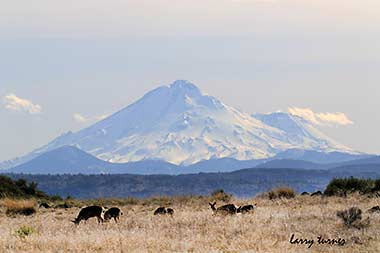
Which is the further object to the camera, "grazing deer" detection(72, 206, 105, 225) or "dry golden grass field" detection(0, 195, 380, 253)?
"grazing deer" detection(72, 206, 105, 225)

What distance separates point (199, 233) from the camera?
20234 millimetres

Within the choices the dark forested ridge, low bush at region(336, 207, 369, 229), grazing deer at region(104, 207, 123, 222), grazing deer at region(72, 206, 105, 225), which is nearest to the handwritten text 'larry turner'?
low bush at region(336, 207, 369, 229)

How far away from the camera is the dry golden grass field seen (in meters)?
17.8

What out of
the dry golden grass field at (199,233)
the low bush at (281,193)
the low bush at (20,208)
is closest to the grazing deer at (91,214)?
the dry golden grass field at (199,233)

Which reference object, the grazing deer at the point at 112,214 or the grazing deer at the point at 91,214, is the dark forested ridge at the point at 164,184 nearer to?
the grazing deer at the point at 112,214

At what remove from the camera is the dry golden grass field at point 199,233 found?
1775cm

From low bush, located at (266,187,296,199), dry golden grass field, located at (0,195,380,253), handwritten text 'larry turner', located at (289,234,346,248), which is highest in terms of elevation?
low bush, located at (266,187,296,199)

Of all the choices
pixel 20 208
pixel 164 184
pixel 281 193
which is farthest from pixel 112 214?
pixel 164 184

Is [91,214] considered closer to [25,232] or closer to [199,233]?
[25,232]

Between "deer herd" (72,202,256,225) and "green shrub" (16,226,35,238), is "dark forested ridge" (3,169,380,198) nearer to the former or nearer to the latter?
"deer herd" (72,202,256,225)

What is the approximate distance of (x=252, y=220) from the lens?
895 inches

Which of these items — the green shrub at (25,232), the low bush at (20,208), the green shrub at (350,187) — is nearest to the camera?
the green shrub at (25,232)

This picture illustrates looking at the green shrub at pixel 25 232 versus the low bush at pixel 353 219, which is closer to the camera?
the green shrub at pixel 25 232

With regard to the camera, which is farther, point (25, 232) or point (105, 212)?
point (105, 212)
